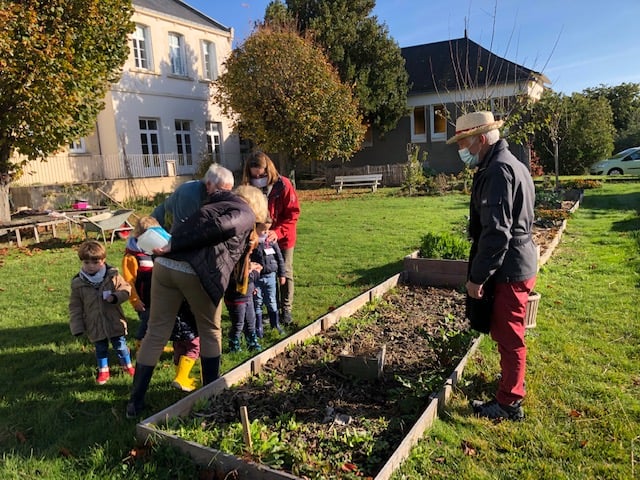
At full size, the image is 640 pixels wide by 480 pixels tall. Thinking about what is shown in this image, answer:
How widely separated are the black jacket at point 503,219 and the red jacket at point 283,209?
7.61 feet

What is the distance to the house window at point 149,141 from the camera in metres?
21.5

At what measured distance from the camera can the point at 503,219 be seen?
2924mm

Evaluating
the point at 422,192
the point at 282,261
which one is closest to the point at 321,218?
the point at 422,192

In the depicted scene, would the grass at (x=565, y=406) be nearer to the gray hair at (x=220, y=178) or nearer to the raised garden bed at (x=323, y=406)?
the raised garden bed at (x=323, y=406)

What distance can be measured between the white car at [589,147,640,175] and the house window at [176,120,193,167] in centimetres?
2168

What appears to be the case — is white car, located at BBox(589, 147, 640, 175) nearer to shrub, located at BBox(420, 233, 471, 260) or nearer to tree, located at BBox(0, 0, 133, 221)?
shrub, located at BBox(420, 233, 471, 260)

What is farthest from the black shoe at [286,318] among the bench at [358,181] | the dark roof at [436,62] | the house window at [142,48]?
the dark roof at [436,62]

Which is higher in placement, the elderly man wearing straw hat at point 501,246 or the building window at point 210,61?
the building window at point 210,61

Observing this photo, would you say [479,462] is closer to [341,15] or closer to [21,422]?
[21,422]

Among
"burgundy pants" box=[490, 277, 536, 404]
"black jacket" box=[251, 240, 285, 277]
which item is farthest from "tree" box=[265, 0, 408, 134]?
"burgundy pants" box=[490, 277, 536, 404]

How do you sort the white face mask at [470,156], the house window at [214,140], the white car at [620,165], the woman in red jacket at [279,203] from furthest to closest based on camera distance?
the house window at [214,140] < the white car at [620,165] < the woman in red jacket at [279,203] < the white face mask at [470,156]

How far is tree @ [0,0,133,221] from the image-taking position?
10.3 metres

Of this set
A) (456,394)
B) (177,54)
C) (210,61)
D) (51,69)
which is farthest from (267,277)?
(210,61)

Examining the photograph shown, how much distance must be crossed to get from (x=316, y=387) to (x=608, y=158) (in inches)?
1125
